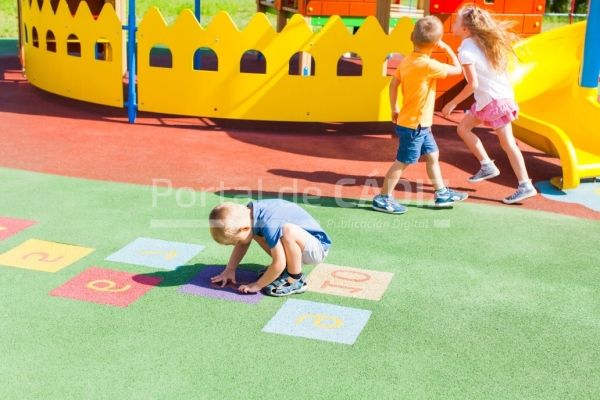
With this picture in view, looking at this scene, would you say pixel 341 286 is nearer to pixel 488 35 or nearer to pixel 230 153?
pixel 488 35

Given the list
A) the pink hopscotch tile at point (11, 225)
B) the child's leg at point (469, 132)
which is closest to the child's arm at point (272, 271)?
the pink hopscotch tile at point (11, 225)

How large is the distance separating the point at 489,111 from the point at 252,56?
1006 centimetres

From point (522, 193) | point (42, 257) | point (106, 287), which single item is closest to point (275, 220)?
point (106, 287)

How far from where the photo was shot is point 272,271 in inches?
168

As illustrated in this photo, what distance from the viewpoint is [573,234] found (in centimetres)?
571

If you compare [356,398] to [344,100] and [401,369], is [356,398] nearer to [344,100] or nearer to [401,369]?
[401,369]

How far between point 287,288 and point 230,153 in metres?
3.58

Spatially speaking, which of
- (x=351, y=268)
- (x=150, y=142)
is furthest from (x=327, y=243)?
(x=150, y=142)

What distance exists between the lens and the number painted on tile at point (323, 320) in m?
4.07

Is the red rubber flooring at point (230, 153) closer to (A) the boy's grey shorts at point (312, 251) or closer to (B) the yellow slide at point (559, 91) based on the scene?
(B) the yellow slide at point (559, 91)

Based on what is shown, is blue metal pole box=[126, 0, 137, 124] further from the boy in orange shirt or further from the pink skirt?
the pink skirt

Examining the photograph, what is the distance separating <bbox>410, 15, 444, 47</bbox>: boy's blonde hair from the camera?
5781mm

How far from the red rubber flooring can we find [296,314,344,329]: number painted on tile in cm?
246

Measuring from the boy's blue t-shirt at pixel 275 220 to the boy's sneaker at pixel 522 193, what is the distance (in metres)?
2.52
